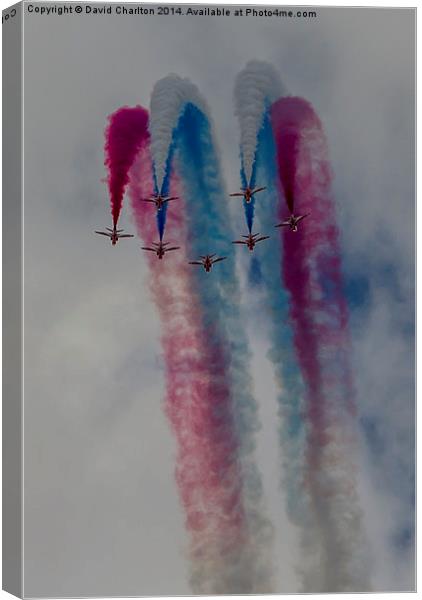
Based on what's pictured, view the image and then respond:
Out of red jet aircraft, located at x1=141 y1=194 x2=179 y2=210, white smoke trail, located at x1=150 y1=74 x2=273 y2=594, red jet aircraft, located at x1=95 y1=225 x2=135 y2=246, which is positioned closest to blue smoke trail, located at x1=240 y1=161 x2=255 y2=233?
white smoke trail, located at x1=150 y1=74 x2=273 y2=594

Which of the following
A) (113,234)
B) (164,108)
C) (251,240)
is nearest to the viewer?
(113,234)

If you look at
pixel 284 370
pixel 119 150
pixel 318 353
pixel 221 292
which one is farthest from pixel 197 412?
pixel 119 150

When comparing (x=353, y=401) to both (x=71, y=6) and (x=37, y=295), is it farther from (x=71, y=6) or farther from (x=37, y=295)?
(x=71, y=6)

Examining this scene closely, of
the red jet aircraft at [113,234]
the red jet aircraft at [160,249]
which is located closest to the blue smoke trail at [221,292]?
the red jet aircraft at [160,249]

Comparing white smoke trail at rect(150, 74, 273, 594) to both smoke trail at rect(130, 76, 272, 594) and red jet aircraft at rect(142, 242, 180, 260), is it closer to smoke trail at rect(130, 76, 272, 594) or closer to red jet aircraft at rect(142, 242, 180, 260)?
smoke trail at rect(130, 76, 272, 594)

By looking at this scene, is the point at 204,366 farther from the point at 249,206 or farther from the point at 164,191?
the point at 164,191

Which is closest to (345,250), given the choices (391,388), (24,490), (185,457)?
(391,388)
